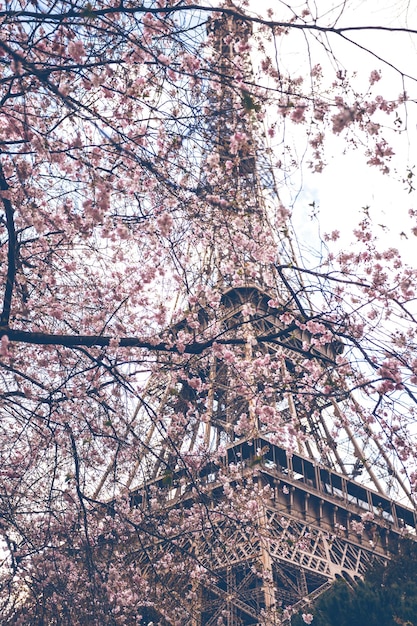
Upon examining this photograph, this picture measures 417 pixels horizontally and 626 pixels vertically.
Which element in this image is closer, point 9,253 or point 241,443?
point 9,253

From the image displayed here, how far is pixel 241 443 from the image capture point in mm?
Answer: 14516

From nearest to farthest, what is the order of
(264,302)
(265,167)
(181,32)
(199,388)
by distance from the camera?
(181,32), (265,167), (199,388), (264,302)

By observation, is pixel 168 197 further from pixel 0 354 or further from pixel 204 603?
pixel 204 603

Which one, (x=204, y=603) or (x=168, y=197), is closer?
(x=168, y=197)

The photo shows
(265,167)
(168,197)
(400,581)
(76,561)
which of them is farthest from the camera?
(400,581)

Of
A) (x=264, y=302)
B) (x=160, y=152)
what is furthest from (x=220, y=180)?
(x=264, y=302)

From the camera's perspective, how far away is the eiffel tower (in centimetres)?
579

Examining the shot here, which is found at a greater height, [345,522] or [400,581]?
[345,522]

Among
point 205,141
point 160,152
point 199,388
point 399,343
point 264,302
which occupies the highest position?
point 264,302

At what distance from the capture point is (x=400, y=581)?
36.1ft

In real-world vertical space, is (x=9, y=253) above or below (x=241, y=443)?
below

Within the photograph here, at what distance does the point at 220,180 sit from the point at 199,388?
8.59 ft

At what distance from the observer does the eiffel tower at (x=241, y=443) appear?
228 inches

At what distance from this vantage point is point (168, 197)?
6.26 m
